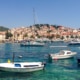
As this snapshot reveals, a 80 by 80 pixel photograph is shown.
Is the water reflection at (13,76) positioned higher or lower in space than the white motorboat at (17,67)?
lower

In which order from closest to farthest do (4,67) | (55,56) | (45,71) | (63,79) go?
(63,79), (4,67), (45,71), (55,56)

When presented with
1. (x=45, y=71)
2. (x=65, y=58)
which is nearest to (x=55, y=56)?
(x=65, y=58)

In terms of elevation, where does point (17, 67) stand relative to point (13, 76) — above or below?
above

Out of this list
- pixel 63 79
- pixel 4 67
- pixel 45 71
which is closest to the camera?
pixel 63 79

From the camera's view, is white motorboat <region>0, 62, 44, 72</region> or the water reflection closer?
the water reflection

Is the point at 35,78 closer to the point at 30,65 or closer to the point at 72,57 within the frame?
the point at 30,65

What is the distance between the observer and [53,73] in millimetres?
33094

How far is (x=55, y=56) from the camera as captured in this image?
47.9m

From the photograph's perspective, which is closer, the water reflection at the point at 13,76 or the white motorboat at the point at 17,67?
the water reflection at the point at 13,76

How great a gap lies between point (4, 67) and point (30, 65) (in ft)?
10.7

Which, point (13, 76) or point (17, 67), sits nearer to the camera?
point (13, 76)

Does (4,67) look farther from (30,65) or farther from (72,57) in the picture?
(72,57)

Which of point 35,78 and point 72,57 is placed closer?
point 35,78

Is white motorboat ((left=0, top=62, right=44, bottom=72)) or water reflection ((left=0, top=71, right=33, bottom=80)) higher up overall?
white motorboat ((left=0, top=62, right=44, bottom=72))
